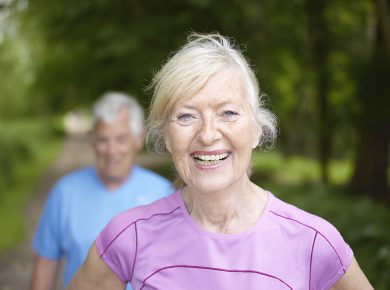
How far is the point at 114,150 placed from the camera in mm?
3082

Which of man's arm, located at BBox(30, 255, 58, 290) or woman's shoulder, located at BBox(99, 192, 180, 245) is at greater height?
woman's shoulder, located at BBox(99, 192, 180, 245)

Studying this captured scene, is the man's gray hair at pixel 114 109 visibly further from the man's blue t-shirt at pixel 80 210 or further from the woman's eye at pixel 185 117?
the woman's eye at pixel 185 117

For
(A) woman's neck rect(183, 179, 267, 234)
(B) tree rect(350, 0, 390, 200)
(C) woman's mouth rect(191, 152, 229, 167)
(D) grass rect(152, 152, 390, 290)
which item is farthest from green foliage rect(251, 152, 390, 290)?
(C) woman's mouth rect(191, 152, 229, 167)

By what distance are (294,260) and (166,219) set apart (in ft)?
1.39

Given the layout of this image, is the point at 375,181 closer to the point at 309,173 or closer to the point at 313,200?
the point at 313,200

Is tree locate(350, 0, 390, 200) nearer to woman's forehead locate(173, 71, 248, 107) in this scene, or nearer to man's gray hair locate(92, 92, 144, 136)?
man's gray hair locate(92, 92, 144, 136)

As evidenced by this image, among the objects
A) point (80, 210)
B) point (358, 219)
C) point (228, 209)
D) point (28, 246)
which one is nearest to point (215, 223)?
point (228, 209)

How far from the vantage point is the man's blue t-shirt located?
2936 mm

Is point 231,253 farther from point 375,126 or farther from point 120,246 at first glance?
point 375,126

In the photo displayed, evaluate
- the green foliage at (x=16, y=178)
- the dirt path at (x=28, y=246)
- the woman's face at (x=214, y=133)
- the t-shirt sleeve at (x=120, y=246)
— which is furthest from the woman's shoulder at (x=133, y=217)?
the green foliage at (x=16, y=178)

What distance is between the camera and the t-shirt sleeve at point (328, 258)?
1691 millimetres

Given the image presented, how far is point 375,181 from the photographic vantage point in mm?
11234

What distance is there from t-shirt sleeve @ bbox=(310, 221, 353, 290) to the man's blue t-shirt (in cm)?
→ 128

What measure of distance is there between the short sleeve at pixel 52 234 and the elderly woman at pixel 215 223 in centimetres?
121
